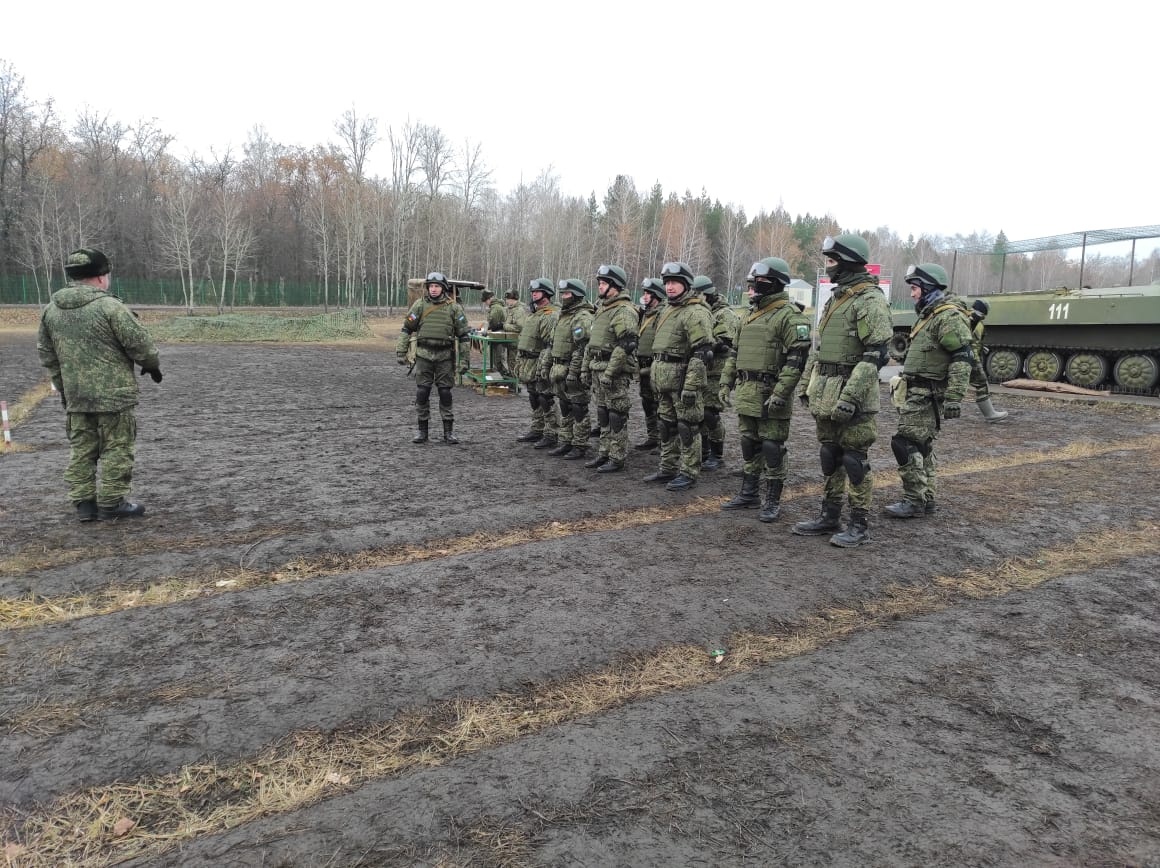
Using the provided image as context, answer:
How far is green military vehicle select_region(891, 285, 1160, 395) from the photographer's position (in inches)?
590

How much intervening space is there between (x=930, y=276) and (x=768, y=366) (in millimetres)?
1779

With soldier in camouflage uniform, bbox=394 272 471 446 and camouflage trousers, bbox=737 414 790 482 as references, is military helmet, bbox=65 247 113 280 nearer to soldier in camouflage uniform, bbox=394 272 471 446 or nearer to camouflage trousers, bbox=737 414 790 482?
soldier in camouflage uniform, bbox=394 272 471 446

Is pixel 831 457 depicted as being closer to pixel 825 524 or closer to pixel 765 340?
pixel 825 524

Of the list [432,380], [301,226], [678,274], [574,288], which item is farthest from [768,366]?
[301,226]

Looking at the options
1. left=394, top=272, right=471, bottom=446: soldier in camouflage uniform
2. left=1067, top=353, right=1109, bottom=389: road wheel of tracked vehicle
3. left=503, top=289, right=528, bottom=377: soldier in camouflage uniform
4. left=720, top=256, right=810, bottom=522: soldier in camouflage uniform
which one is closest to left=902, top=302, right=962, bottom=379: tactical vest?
left=720, top=256, right=810, bottom=522: soldier in camouflage uniform

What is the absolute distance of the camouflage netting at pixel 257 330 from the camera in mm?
28781

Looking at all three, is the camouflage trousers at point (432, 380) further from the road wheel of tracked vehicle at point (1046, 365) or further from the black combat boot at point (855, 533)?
the road wheel of tracked vehicle at point (1046, 365)

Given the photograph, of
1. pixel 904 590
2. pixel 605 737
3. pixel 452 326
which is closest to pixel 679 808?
pixel 605 737


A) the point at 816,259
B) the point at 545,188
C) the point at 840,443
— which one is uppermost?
the point at 545,188

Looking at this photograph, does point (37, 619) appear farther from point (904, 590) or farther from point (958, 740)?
point (904, 590)

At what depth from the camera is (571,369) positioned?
8.67 metres

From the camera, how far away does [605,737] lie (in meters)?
3.07

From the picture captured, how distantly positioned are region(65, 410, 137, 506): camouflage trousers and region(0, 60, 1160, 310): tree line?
Answer: 124 feet

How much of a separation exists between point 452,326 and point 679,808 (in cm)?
749
